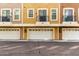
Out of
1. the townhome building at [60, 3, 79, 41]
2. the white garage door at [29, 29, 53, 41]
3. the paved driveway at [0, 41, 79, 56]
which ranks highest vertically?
the townhome building at [60, 3, 79, 41]

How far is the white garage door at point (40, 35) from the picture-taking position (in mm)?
3840

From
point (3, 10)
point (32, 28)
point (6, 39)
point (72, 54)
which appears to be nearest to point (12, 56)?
point (6, 39)

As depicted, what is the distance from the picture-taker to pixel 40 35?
12.9ft

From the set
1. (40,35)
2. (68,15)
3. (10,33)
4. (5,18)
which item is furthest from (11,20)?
(68,15)

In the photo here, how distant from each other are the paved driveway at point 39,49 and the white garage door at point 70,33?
0.11m

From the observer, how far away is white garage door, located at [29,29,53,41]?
12.6ft

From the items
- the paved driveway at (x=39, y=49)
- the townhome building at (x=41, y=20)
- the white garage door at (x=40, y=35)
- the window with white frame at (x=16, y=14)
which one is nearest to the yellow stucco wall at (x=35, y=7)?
the townhome building at (x=41, y=20)

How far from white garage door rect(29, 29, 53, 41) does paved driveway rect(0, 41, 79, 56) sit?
93 mm

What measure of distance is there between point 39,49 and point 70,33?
66cm

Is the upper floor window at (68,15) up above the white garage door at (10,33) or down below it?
above

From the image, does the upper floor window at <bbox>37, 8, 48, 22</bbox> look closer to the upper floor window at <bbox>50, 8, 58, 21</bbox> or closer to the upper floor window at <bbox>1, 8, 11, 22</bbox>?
the upper floor window at <bbox>50, 8, 58, 21</bbox>

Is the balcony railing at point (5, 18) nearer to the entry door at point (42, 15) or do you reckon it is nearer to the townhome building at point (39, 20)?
the townhome building at point (39, 20)

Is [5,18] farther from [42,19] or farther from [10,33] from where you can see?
[42,19]

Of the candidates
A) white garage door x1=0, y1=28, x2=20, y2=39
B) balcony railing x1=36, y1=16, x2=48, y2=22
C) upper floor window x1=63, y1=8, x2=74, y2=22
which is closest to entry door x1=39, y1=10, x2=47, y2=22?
balcony railing x1=36, y1=16, x2=48, y2=22
